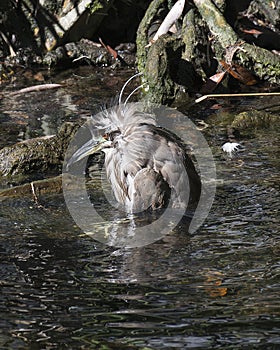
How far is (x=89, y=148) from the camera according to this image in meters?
5.96

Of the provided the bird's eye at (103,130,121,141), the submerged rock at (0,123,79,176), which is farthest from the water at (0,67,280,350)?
the submerged rock at (0,123,79,176)

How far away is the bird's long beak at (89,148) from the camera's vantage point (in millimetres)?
5852

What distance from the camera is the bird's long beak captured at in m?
5.85

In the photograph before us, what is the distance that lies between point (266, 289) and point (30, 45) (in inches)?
263

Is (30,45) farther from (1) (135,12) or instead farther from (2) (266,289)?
(2) (266,289)

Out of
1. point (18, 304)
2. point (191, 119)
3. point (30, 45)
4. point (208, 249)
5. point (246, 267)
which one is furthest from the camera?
point (30, 45)

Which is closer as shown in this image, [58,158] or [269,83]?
[58,158]

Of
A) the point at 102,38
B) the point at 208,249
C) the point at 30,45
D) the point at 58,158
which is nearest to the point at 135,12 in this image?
the point at 102,38

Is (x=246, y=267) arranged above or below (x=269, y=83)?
above

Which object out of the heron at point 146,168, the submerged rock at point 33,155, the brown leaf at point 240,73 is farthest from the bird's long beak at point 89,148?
the brown leaf at point 240,73

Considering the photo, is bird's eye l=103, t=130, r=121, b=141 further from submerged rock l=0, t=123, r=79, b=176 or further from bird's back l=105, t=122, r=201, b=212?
submerged rock l=0, t=123, r=79, b=176

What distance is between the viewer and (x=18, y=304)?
393 centimetres

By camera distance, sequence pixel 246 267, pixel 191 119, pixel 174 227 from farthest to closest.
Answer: pixel 191 119
pixel 174 227
pixel 246 267

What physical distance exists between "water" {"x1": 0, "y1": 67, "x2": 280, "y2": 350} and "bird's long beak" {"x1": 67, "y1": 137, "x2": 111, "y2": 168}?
1.45 feet
